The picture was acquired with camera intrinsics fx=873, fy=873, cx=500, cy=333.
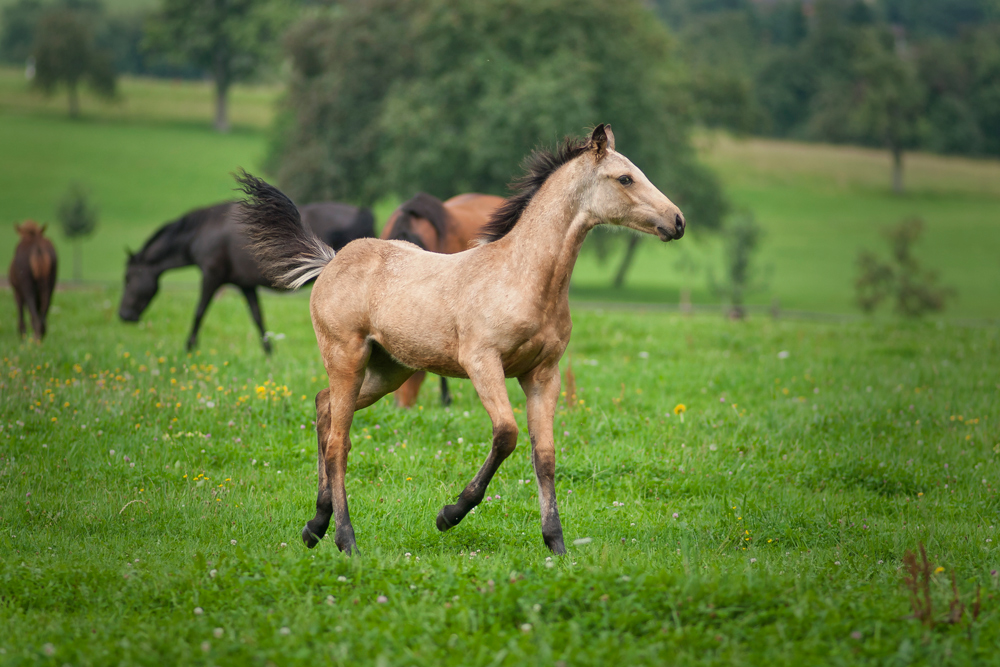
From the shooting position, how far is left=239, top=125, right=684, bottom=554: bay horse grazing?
5.65 metres

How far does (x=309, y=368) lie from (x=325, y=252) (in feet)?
14.3

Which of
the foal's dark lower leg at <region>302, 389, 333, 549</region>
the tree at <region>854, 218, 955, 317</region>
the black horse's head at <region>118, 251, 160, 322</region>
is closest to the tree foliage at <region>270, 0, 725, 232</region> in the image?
the tree at <region>854, 218, 955, 317</region>

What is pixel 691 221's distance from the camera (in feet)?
136

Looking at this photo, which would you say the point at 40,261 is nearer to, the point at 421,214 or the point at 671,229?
the point at 421,214

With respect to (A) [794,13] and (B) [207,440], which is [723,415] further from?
(A) [794,13]

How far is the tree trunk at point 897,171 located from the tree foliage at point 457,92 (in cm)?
4223

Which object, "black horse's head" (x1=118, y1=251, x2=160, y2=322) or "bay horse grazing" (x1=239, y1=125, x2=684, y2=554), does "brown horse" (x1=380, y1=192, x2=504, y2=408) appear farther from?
"black horse's head" (x1=118, y1=251, x2=160, y2=322)

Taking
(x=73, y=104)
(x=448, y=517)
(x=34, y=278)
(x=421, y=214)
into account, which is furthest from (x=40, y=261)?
(x=73, y=104)

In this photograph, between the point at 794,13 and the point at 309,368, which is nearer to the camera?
the point at 309,368

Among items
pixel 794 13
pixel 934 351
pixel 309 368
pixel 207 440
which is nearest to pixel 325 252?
pixel 207 440

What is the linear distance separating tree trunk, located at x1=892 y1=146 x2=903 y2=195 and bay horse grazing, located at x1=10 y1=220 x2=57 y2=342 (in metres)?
71.1

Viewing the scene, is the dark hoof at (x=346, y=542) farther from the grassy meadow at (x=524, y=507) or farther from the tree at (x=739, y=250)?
the tree at (x=739, y=250)

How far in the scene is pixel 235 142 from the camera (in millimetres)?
73000

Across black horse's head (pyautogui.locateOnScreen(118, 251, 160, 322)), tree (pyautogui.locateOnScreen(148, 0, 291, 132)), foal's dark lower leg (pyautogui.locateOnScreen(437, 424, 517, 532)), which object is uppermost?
tree (pyautogui.locateOnScreen(148, 0, 291, 132))
